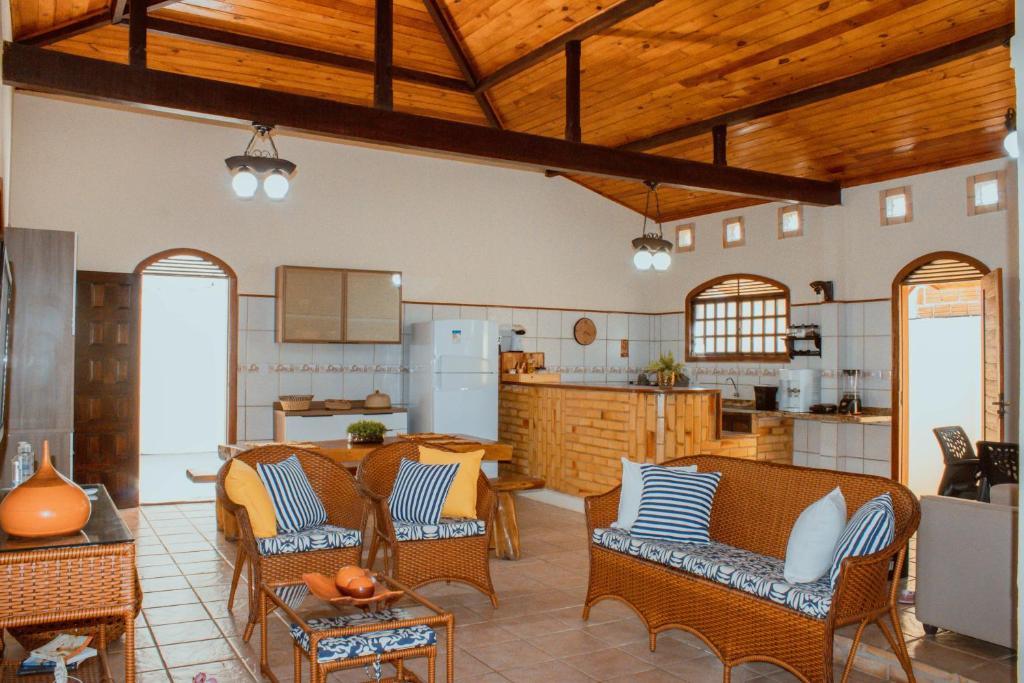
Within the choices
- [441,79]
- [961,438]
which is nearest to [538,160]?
[441,79]

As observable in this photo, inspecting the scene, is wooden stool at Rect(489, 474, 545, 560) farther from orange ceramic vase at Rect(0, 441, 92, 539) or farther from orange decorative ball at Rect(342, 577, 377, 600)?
orange ceramic vase at Rect(0, 441, 92, 539)

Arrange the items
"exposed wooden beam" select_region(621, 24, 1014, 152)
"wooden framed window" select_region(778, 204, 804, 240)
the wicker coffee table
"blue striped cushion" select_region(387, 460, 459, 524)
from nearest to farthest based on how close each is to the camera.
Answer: the wicker coffee table, "blue striped cushion" select_region(387, 460, 459, 524), "exposed wooden beam" select_region(621, 24, 1014, 152), "wooden framed window" select_region(778, 204, 804, 240)

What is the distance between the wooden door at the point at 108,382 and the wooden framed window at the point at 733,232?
21.0ft

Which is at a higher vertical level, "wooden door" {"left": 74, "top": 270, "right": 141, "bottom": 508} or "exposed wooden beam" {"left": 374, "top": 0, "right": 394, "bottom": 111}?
"exposed wooden beam" {"left": 374, "top": 0, "right": 394, "bottom": 111}

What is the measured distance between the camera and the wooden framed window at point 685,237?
10.2 metres

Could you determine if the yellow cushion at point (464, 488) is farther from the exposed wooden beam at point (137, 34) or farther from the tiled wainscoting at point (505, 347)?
the tiled wainscoting at point (505, 347)

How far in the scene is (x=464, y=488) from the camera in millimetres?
4785

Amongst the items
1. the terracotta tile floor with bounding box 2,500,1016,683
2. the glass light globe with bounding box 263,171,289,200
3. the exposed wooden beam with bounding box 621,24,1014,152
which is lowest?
the terracotta tile floor with bounding box 2,500,1016,683

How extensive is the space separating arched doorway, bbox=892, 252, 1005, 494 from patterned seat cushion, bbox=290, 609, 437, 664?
20.3 feet

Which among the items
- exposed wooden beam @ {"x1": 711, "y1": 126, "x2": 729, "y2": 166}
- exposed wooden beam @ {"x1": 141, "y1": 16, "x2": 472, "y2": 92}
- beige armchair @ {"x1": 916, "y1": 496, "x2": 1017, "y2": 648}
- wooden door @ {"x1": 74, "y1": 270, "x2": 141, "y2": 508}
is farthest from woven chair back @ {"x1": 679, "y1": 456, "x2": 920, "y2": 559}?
wooden door @ {"x1": 74, "y1": 270, "x2": 141, "y2": 508}

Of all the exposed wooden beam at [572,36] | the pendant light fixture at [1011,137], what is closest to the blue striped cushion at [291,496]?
the exposed wooden beam at [572,36]

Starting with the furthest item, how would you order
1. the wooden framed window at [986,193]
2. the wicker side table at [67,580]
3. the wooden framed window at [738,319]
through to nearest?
the wooden framed window at [738,319], the wooden framed window at [986,193], the wicker side table at [67,580]

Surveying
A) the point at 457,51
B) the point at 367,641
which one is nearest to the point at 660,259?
the point at 457,51

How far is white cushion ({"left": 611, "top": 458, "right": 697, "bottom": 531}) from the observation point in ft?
14.3
